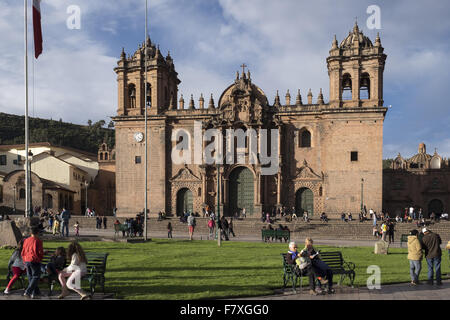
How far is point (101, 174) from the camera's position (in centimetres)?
6212

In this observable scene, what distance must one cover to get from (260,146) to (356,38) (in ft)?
42.0

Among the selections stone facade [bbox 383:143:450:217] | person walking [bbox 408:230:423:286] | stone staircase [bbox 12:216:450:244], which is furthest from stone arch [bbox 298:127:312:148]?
person walking [bbox 408:230:423:286]

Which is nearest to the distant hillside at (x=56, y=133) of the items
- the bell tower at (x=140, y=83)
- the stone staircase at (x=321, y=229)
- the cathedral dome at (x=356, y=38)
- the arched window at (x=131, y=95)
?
the arched window at (x=131, y=95)

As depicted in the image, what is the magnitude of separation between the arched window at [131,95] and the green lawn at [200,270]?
2859 centimetres

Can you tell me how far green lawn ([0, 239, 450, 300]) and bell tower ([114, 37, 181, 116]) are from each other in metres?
26.8

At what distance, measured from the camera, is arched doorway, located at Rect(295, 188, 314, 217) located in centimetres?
4497

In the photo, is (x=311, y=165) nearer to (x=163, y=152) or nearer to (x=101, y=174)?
(x=163, y=152)

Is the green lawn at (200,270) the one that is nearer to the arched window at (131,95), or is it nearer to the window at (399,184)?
the arched window at (131,95)

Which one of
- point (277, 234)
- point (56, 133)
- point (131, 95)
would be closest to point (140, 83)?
point (131, 95)

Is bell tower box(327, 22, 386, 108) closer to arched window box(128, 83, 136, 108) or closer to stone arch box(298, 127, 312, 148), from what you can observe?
stone arch box(298, 127, 312, 148)

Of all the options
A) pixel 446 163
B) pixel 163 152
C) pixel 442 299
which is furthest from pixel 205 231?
pixel 446 163

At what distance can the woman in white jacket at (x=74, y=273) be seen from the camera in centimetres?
1048

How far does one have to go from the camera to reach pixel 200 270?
1499 centimetres
